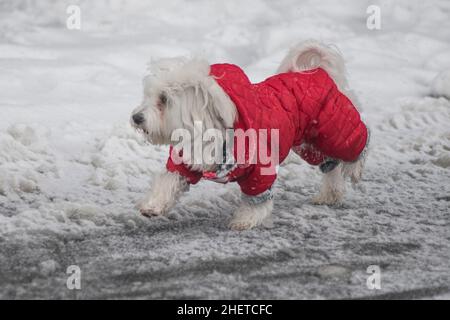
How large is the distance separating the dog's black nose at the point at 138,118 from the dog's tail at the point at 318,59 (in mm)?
1400

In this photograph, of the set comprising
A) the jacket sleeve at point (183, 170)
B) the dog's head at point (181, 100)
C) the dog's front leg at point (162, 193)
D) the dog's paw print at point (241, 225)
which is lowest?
the dog's paw print at point (241, 225)

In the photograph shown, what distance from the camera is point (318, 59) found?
15.6 feet

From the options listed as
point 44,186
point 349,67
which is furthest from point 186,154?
point 349,67

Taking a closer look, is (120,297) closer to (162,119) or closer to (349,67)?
(162,119)

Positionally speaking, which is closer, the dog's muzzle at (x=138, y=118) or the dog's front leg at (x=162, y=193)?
the dog's muzzle at (x=138, y=118)

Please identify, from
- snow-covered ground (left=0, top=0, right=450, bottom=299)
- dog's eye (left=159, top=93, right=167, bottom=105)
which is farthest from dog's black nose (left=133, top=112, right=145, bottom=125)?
snow-covered ground (left=0, top=0, right=450, bottom=299)

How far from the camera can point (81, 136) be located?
5617mm

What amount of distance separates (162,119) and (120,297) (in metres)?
1.04

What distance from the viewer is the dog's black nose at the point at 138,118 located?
373 centimetres

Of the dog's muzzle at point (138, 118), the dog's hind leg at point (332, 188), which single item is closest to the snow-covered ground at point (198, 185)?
the dog's hind leg at point (332, 188)

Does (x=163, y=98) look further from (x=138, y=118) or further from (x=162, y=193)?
(x=162, y=193)

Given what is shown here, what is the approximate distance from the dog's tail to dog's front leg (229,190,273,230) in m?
1.06

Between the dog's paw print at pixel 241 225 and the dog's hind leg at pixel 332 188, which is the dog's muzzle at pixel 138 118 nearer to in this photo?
the dog's paw print at pixel 241 225

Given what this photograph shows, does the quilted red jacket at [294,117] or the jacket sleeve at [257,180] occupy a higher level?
the quilted red jacket at [294,117]
